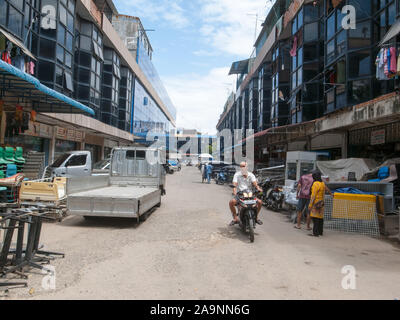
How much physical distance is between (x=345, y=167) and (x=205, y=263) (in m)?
9.22

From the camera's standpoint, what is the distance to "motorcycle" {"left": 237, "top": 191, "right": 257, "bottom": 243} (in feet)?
21.2

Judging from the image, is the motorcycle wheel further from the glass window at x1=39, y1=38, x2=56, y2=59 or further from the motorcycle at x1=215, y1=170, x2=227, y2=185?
the motorcycle at x1=215, y1=170, x2=227, y2=185

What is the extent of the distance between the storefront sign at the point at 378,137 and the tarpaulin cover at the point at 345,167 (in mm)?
1160

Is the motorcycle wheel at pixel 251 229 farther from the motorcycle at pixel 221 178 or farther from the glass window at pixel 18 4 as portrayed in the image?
the motorcycle at pixel 221 178

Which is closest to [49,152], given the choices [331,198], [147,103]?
[331,198]

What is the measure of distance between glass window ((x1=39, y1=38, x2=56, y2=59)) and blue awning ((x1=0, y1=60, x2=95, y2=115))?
15.2 ft

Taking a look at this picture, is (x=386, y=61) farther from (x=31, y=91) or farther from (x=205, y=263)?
(x=31, y=91)

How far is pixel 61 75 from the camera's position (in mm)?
16812

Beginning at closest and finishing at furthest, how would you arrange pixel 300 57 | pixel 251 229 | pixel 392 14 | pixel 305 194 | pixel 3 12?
pixel 251 229
pixel 305 194
pixel 3 12
pixel 392 14
pixel 300 57

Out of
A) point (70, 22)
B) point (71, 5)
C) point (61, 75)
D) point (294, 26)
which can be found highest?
point (294, 26)

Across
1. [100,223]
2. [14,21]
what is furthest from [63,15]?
[100,223]

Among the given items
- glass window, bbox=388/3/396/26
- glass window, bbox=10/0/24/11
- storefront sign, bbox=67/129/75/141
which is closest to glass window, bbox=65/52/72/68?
storefront sign, bbox=67/129/75/141

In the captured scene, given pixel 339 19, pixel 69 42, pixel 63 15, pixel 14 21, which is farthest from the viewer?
pixel 69 42
